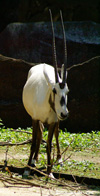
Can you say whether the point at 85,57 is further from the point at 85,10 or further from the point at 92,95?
the point at 85,10

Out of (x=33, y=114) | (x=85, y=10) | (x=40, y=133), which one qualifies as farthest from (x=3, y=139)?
(x=85, y=10)

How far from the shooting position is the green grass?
5847mm

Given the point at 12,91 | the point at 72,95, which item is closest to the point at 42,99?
the point at 72,95

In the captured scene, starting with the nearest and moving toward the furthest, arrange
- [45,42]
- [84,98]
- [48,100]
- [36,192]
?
[36,192], [48,100], [84,98], [45,42]

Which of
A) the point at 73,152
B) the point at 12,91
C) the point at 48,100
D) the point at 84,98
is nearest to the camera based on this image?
the point at 48,100

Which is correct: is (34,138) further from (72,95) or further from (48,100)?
(72,95)

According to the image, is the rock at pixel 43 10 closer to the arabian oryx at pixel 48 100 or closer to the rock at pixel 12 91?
the rock at pixel 12 91

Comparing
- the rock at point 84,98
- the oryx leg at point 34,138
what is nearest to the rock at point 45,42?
the rock at point 84,98

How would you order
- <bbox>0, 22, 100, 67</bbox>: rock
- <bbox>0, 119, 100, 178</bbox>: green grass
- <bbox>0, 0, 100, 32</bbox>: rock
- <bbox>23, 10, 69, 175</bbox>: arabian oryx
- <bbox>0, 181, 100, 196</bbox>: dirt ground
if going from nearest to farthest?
1. <bbox>0, 181, 100, 196</bbox>: dirt ground
2. <bbox>23, 10, 69, 175</bbox>: arabian oryx
3. <bbox>0, 119, 100, 178</bbox>: green grass
4. <bbox>0, 22, 100, 67</bbox>: rock
5. <bbox>0, 0, 100, 32</bbox>: rock

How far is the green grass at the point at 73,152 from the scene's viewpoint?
5847mm

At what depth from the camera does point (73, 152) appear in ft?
22.9

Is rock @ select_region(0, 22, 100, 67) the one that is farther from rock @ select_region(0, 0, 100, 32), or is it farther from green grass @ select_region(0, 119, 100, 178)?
rock @ select_region(0, 0, 100, 32)

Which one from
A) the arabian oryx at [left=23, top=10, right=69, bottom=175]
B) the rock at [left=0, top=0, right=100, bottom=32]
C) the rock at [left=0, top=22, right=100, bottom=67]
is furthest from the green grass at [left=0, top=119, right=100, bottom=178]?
the rock at [left=0, top=0, right=100, bottom=32]

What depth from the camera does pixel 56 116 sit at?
561cm
